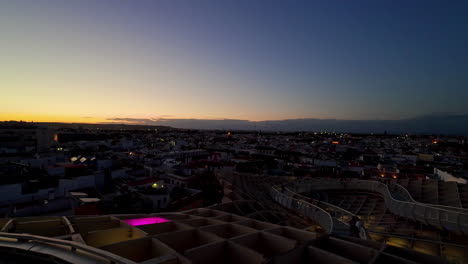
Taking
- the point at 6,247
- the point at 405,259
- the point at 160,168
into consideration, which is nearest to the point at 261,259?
the point at 405,259

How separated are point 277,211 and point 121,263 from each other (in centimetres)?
1365

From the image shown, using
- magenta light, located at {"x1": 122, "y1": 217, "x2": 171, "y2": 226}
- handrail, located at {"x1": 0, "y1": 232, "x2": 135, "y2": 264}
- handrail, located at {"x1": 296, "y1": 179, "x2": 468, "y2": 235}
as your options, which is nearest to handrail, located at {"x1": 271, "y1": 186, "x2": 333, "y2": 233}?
handrail, located at {"x1": 296, "y1": 179, "x2": 468, "y2": 235}

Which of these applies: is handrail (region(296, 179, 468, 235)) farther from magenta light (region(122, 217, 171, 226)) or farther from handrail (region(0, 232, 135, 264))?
handrail (region(0, 232, 135, 264))

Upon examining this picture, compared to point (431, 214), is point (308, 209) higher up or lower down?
lower down

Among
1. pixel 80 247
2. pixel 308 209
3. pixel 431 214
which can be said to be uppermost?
pixel 80 247

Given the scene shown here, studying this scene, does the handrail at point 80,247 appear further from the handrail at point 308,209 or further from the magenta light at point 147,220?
the handrail at point 308,209

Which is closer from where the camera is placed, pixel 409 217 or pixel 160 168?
pixel 409 217

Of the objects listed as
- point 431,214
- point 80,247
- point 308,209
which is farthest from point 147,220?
point 431,214

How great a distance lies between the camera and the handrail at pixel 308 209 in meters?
12.8

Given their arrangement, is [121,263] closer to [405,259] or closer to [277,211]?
[405,259]

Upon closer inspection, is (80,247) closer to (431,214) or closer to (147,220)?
(147,220)

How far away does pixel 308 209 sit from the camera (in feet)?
50.6

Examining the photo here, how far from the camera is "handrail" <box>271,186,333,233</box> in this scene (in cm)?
1282

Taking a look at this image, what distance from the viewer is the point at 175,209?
2412cm
